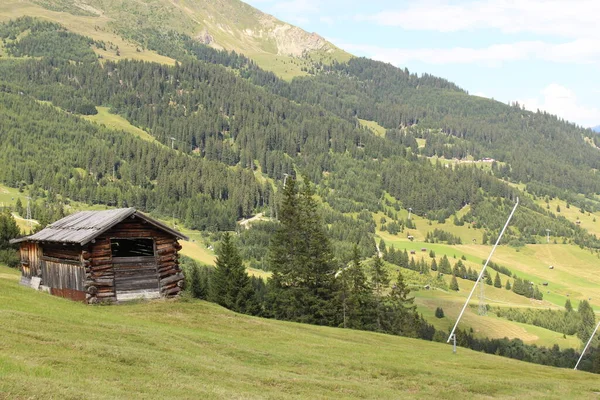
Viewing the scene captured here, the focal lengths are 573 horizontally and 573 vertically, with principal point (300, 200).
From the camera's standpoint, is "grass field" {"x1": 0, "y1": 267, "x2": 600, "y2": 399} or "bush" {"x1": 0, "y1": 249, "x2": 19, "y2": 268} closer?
"grass field" {"x1": 0, "y1": 267, "x2": 600, "y2": 399}

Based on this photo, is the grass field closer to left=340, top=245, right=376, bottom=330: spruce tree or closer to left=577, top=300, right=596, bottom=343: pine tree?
left=340, top=245, right=376, bottom=330: spruce tree

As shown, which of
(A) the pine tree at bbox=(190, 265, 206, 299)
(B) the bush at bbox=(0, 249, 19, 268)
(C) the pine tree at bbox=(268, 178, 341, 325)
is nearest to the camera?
(B) the bush at bbox=(0, 249, 19, 268)

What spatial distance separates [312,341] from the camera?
34656 millimetres

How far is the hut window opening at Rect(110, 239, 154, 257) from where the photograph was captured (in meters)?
47.6

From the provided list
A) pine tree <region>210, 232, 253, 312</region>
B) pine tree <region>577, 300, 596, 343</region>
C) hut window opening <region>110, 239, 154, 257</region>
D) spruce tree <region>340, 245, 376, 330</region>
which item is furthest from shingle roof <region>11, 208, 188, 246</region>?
pine tree <region>577, 300, 596, 343</region>

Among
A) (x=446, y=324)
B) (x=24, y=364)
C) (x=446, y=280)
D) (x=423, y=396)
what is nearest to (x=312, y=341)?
(x=423, y=396)

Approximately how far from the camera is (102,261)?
40.2m

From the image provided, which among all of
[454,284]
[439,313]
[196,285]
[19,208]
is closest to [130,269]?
[196,285]

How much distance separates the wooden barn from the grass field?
1.85 m

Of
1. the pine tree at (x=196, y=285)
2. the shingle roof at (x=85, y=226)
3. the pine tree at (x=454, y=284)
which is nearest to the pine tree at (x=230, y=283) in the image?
the pine tree at (x=196, y=285)

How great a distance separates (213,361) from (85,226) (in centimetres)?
2185

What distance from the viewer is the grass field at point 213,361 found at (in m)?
17.6

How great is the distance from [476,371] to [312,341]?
9526 millimetres

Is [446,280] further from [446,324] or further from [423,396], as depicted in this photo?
[423,396]
